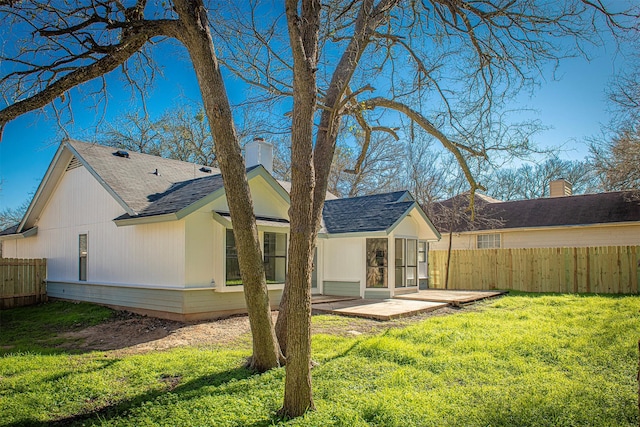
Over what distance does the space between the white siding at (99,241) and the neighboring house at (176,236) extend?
0.03m

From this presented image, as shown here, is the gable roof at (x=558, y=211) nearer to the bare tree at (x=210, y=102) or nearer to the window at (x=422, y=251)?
the window at (x=422, y=251)

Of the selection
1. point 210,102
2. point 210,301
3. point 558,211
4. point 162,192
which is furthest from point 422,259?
point 210,102

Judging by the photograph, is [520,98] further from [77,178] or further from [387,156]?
[387,156]

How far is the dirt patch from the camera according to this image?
7812 millimetres

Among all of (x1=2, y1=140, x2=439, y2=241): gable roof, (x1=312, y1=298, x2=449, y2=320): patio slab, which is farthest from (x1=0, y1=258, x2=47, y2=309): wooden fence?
(x1=312, y1=298, x2=449, y2=320): patio slab

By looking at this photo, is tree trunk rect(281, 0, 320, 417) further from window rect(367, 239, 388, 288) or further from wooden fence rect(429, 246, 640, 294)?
wooden fence rect(429, 246, 640, 294)

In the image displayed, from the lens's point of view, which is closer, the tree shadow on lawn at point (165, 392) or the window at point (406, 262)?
the tree shadow on lawn at point (165, 392)

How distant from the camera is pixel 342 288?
14.9 meters

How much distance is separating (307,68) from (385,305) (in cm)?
926

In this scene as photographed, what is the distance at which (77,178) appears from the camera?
13.2 metres

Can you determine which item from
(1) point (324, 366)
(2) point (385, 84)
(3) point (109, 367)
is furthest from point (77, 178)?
(1) point (324, 366)

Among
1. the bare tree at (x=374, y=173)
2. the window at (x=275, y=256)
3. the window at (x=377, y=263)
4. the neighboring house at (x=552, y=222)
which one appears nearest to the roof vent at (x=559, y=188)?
the neighboring house at (x=552, y=222)

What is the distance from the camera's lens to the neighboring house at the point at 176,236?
33.7 feet

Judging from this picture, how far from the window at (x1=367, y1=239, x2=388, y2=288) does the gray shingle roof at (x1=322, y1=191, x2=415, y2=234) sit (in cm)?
70
